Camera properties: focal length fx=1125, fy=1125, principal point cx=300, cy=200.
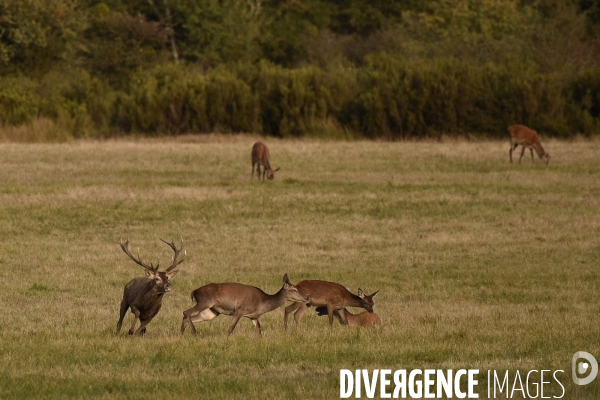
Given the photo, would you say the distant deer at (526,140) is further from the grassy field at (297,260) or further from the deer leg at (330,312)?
the deer leg at (330,312)

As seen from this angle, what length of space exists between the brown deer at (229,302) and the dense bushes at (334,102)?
109 feet

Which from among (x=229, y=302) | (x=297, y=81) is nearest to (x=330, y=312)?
(x=229, y=302)

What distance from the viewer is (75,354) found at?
986 centimetres

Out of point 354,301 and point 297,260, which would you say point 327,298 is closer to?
point 354,301

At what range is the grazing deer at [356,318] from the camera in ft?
39.2

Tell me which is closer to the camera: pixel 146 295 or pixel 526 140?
pixel 146 295

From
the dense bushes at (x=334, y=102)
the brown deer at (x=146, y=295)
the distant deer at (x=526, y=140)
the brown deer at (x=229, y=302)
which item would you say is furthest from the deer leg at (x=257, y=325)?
the dense bushes at (x=334, y=102)

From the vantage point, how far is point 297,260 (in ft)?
57.0

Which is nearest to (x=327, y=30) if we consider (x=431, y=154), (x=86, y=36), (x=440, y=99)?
(x=86, y=36)

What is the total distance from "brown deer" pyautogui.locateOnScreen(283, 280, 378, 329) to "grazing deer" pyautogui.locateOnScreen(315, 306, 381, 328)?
0.11 feet

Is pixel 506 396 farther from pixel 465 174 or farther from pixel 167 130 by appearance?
pixel 167 130

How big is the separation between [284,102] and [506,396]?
38.2 metres

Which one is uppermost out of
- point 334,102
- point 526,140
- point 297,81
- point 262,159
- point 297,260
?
point 297,81

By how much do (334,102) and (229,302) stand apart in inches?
1408
